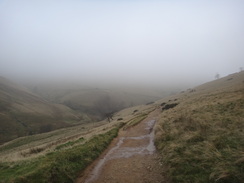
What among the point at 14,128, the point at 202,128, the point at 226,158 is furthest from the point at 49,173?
the point at 14,128

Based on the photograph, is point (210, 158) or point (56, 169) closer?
point (210, 158)

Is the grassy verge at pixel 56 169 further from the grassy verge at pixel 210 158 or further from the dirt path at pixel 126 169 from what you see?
the grassy verge at pixel 210 158

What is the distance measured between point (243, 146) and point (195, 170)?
3.29 meters

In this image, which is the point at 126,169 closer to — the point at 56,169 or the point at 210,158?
the point at 56,169

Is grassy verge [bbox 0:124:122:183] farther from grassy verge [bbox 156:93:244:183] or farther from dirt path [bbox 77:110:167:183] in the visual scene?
grassy verge [bbox 156:93:244:183]

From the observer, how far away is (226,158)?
29.6 ft

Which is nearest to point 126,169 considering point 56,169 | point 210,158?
point 56,169

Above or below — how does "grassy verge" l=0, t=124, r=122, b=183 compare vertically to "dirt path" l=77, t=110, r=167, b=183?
above

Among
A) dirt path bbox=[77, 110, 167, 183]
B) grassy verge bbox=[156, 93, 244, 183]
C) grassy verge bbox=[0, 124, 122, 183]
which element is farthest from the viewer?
dirt path bbox=[77, 110, 167, 183]

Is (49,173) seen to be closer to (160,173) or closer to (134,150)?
(160,173)

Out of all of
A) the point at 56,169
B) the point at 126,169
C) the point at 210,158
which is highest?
the point at 56,169

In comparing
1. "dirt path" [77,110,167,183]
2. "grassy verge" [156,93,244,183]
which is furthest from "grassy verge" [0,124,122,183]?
"grassy verge" [156,93,244,183]

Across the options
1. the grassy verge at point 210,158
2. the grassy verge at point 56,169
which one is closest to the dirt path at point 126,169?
the grassy verge at point 56,169

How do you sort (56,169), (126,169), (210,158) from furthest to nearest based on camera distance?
(126,169)
(56,169)
(210,158)
